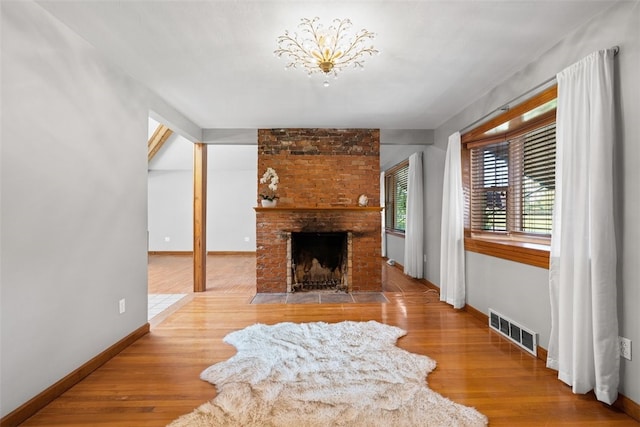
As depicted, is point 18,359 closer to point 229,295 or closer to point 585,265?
point 229,295

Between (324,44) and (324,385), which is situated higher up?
(324,44)

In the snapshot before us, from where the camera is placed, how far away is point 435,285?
4562 millimetres

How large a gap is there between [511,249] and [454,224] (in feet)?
2.88

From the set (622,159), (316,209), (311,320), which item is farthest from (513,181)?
(311,320)

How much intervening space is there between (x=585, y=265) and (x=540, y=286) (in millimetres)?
635

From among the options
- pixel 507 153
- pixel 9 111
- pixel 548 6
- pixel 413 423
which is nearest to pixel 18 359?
pixel 9 111

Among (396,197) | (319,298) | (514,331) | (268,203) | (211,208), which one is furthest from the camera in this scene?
(211,208)

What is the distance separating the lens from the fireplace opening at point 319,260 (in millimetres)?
4711

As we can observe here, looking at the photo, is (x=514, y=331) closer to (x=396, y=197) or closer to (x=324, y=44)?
(x=324, y=44)

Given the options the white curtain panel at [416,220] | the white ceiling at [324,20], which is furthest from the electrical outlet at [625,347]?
the white curtain panel at [416,220]

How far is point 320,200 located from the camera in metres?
4.61

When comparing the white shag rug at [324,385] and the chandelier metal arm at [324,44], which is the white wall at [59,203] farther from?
the chandelier metal arm at [324,44]

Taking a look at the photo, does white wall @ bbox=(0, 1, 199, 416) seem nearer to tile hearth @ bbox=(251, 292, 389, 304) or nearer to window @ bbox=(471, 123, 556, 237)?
tile hearth @ bbox=(251, 292, 389, 304)

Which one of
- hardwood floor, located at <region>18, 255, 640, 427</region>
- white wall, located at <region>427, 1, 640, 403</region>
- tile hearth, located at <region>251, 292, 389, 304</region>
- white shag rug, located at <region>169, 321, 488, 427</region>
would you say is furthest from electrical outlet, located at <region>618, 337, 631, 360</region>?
tile hearth, located at <region>251, 292, 389, 304</region>
